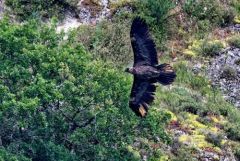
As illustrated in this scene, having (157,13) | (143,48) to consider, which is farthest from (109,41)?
(143,48)

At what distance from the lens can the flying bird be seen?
80.4 ft

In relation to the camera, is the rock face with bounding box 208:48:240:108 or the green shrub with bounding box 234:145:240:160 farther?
→ the rock face with bounding box 208:48:240:108

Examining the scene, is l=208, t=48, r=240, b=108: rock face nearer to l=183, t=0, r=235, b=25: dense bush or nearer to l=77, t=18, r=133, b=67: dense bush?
l=183, t=0, r=235, b=25: dense bush

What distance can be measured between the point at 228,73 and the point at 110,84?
36.4 feet

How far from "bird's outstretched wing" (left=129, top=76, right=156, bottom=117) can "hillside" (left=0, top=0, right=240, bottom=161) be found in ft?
3.30

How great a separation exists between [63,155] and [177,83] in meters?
9.97

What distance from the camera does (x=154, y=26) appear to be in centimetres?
3803

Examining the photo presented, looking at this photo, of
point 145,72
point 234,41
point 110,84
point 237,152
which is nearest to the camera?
point 145,72

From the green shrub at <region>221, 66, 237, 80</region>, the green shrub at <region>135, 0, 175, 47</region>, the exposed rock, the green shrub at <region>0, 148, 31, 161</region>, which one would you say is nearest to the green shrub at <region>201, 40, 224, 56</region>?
the green shrub at <region>221, 66, 237, 80</region>

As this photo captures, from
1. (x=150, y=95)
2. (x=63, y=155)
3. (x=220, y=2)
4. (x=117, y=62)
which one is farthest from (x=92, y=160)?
(x=220, y=2)

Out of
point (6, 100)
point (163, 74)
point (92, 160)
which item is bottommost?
point (92, 160)

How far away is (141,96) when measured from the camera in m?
24.8

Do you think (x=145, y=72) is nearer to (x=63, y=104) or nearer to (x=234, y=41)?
(x=63, y=104)

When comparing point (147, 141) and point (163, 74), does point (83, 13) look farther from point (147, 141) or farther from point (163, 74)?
point (163, 74)
